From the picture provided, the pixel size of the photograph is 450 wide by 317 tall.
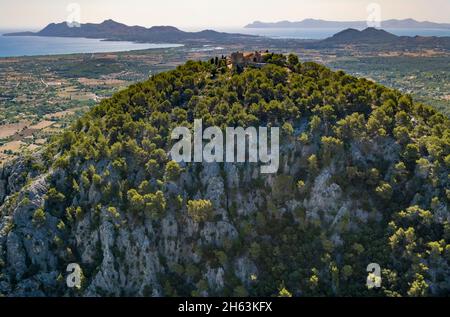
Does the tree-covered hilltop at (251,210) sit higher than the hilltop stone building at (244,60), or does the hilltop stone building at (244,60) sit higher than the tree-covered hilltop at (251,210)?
the hilltop stone building at (244,60)

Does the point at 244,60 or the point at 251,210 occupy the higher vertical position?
the point at 244,60

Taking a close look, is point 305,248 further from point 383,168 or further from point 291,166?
point 383,168

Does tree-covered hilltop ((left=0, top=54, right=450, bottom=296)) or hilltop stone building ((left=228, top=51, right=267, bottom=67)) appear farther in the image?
hilltop stone building ((left=228, top=51, right=267, bottom=67))

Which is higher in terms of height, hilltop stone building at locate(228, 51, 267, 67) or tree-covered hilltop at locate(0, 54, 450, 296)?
hilltop stone building at locate(228, 51, 267, 67)

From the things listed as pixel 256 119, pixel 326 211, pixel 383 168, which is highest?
pixel 256 119

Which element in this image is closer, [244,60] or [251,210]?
[251,210]

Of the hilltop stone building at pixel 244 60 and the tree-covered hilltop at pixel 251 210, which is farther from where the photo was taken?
the hilltop stone building at pixel 244 60
